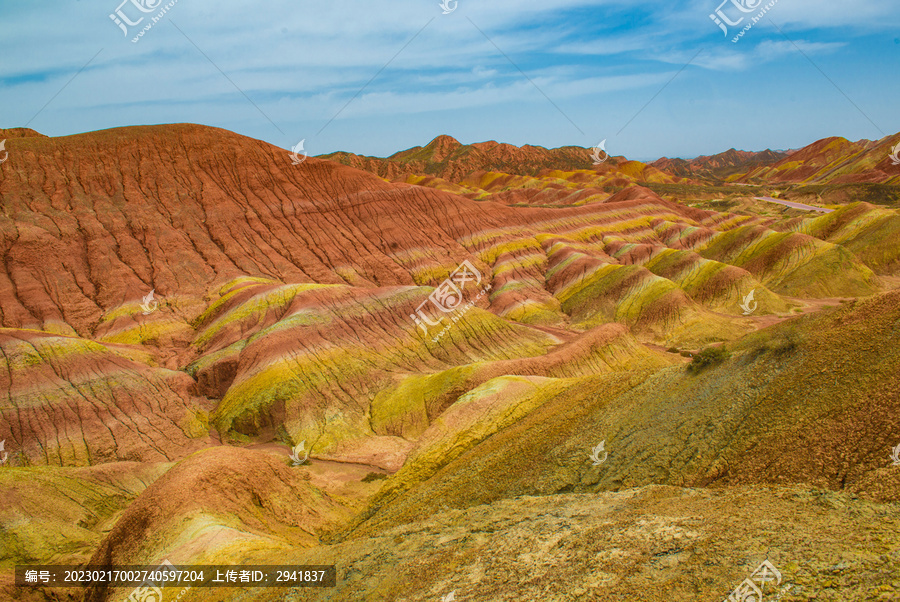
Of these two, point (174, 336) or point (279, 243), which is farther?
point (279, 243)

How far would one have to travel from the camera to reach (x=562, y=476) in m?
14.3

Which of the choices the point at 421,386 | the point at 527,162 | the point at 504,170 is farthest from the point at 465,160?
the point at 421,386

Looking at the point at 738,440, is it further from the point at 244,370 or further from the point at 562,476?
the point at 244,370

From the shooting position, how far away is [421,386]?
31.6 meters

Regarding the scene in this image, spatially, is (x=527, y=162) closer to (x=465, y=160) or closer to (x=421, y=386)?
(x=465, y=160)

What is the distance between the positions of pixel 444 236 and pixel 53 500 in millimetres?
51784

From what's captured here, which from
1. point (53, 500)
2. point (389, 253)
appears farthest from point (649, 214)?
point (53, 500)

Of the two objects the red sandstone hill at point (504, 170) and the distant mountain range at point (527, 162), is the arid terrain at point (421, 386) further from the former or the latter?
the distant mountain range at point (527, 162)
